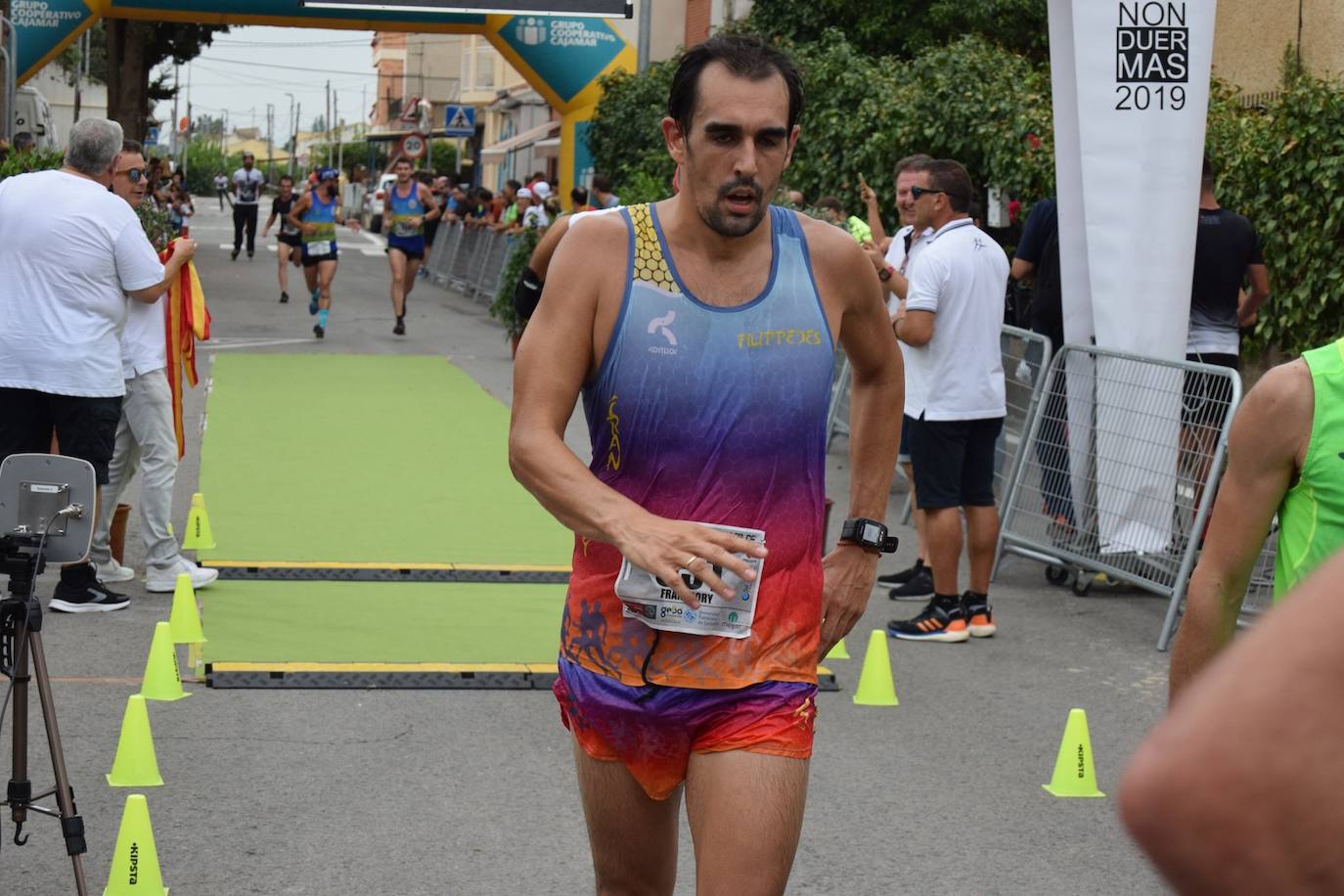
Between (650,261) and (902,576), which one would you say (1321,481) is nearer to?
(650,261)

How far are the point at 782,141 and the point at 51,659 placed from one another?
5024mm

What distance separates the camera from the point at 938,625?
8.23 m

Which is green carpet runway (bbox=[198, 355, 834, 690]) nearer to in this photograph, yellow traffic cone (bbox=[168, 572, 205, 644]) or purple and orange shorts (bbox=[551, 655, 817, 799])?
yellow traffic cone (bbox=[168, 572, 205, 644])

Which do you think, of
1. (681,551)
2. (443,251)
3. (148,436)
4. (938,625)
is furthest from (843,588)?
(443,251)

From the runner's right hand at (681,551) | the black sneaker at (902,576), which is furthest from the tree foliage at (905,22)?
the runner's right hand at (681,551)

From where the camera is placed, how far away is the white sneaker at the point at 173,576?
8555 mm

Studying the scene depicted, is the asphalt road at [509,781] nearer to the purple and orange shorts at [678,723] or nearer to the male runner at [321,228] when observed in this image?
the purple and orange shorts at [678,723]

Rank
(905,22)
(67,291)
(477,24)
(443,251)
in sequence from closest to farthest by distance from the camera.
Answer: (67,291)
(477,24)
(905,22)
(443,251)

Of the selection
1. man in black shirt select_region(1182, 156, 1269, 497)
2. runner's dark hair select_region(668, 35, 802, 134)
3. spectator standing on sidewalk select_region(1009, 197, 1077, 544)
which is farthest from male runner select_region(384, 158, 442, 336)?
runner's dark hair select_region(668, 35, 802, 134)

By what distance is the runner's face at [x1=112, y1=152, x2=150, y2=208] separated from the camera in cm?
842

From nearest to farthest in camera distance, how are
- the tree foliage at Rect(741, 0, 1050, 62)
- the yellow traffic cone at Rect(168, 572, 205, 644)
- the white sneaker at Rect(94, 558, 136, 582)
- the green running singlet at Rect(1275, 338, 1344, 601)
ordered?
the green running singlet at Rect(1275, 338, 1344, 601) → the yellow traffic cone at Rect(168, 572, 205, 644) → the white sneaker at Rect(94, 558, 136, 582) → the tree foliage at Rect(741, 0, 1050, 62)

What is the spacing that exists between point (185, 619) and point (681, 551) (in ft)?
15.8

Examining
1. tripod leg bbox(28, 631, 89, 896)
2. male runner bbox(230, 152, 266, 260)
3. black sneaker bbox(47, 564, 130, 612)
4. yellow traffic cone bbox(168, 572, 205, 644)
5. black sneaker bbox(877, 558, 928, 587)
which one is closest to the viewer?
tripod leg bbox(28, 631, 89, 896)

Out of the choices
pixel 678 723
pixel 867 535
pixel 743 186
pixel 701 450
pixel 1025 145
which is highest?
pixel 1025 145
